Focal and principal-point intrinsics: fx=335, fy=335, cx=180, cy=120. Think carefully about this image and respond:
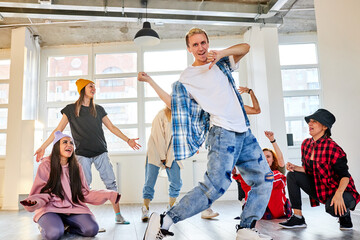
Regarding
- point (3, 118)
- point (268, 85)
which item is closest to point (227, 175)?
point (268, 85)

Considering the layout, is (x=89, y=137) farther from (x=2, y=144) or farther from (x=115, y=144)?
(x=2, y=144)

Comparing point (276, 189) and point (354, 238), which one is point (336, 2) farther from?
point (354, 238)

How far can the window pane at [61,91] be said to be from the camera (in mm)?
6430

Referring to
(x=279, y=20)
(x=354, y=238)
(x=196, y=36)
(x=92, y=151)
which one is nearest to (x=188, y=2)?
(x=279, y=20)

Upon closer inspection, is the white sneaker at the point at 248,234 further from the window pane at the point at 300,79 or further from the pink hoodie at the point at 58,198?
the window pane at the point at 300,79

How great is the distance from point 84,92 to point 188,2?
2.21 metres

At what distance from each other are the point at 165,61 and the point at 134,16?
1649 millimetres

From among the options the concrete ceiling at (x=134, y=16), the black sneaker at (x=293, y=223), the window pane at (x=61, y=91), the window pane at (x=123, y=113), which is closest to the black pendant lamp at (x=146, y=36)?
the concrete ceiling at (x=134, y=16)

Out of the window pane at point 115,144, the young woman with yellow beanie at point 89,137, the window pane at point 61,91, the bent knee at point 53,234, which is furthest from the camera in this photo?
the window pane at point 61,91

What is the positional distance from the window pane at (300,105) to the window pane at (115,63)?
301 cm

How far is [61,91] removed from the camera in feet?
21.2

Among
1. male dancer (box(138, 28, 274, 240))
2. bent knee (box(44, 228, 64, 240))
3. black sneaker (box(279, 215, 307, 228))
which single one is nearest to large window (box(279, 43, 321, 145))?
black sneaker (box(279, 215, 307, 228))

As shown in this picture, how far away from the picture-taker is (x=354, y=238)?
2182 millimetres

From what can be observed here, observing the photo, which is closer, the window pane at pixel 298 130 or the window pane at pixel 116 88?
the window pane at pixel 298 130
